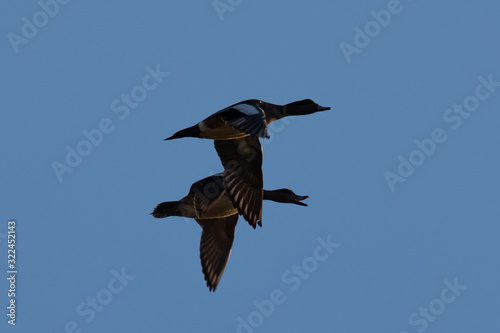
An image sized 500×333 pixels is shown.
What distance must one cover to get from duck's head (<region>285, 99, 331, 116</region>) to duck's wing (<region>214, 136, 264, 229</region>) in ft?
5.78

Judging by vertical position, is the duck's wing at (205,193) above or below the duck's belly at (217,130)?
below

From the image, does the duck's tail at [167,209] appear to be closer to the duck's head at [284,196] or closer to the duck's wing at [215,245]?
the duck's wing at [215,245]

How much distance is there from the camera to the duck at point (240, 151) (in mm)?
13484

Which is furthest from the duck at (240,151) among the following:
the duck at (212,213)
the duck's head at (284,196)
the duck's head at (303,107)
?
the duck's head at (284,196)

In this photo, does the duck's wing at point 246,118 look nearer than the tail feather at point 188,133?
Yes

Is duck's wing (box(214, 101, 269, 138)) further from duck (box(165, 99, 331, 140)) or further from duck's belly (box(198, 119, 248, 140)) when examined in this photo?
duck's belly (box(198, 119, 248, 140))

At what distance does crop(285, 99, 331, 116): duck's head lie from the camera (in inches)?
618

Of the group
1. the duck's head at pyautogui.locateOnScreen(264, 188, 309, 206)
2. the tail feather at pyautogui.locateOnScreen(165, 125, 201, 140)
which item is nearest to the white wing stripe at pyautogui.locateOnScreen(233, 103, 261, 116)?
the tail feather at pyautogui.locateOnScreen(165, 125, 201, 140)

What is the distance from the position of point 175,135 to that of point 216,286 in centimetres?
311

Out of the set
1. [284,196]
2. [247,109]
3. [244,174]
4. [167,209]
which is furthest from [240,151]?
[284,196]

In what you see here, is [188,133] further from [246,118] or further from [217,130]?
[246,118]

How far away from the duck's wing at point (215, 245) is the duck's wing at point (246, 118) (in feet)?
9.14

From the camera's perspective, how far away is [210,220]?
16250mm

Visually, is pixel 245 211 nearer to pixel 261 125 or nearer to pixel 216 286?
pixel 261 125
